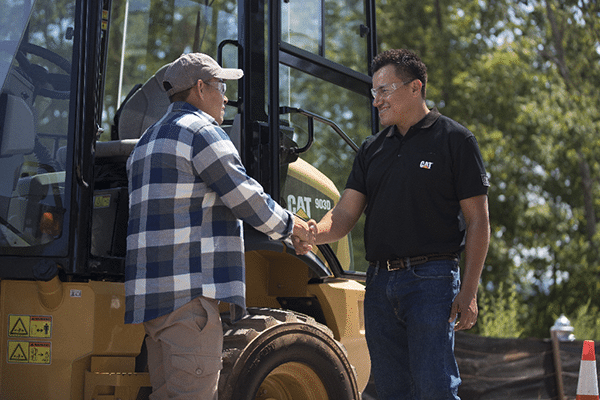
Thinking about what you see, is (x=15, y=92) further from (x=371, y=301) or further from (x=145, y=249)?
(x=371, y=301)

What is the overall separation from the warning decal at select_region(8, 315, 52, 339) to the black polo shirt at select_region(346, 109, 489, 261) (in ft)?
4.72

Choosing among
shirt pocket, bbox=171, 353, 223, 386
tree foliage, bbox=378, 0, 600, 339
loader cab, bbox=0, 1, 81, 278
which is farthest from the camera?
tree foliage, bbox=378, 0, 600, 339

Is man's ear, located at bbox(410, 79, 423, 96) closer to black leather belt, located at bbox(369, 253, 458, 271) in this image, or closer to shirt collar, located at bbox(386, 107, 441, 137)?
shirt collar, located at bbox(386, 107, 441, 137)

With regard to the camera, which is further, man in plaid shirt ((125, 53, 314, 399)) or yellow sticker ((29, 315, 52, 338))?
yellow sticker ((29, 315, 52, 338))

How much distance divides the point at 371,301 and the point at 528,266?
15218 millimetres

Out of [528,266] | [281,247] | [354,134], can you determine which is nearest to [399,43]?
[528,266]

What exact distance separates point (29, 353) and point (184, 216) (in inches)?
37.5

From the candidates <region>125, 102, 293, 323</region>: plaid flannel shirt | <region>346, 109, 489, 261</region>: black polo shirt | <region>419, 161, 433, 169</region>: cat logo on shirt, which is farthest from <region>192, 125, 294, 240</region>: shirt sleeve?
<region>419, 161, 433, 169</region>: cat logo on shirt

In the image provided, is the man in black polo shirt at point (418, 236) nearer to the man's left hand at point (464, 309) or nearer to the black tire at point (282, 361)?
the man's left hand at point (464, 309)

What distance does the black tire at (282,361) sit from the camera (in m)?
3.40

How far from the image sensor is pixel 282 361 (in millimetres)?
3613

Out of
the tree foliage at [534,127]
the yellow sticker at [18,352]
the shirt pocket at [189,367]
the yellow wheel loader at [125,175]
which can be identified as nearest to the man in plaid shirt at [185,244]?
the shirt pocket at [189,367]

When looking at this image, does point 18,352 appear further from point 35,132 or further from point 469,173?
point 469,173

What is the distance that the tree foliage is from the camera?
1670 centimetres
